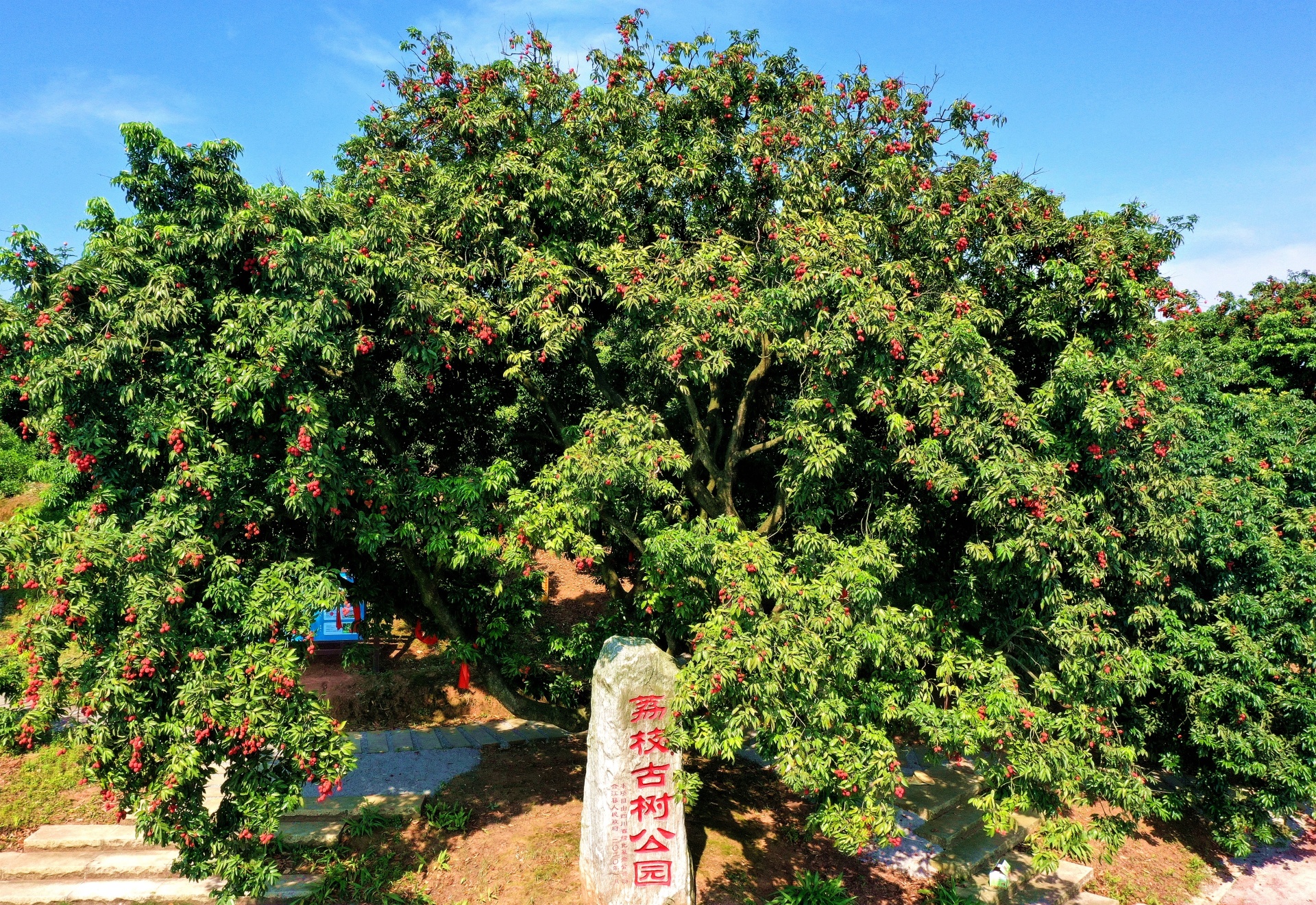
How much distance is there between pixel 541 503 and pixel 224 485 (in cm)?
264

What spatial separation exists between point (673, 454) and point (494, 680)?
13.1 ft

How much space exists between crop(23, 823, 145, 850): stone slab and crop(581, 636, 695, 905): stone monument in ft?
16.7

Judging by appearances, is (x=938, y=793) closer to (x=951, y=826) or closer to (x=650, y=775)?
(x=951, y=826)

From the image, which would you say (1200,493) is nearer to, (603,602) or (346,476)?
(346,476)

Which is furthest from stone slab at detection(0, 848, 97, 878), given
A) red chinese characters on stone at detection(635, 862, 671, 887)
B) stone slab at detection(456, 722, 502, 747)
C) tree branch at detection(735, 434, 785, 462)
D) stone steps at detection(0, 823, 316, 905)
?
tree branch at detection(735, 434, 785, 462)

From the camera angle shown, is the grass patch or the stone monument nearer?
the stone monument

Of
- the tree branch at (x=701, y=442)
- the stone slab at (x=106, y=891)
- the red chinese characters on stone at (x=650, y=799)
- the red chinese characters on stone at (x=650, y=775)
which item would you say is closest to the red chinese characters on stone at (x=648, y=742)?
the red chinese characters on stone at (x=650, y=799)

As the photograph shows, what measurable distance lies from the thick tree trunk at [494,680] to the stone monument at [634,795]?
7.15 ft

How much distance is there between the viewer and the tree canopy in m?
5.97

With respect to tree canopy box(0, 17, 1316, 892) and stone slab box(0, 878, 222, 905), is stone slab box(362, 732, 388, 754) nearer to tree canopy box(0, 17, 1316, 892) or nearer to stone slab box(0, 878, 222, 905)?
tree canopy box(0, 17, 1316, 892)

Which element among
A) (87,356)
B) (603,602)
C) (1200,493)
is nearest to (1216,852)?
(1200,493)

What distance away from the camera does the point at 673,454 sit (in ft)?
23.9

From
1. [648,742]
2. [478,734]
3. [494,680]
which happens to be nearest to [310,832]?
[494,680]

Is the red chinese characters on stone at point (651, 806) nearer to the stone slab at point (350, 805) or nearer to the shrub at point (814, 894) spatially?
the shrub at point (814, 894)
